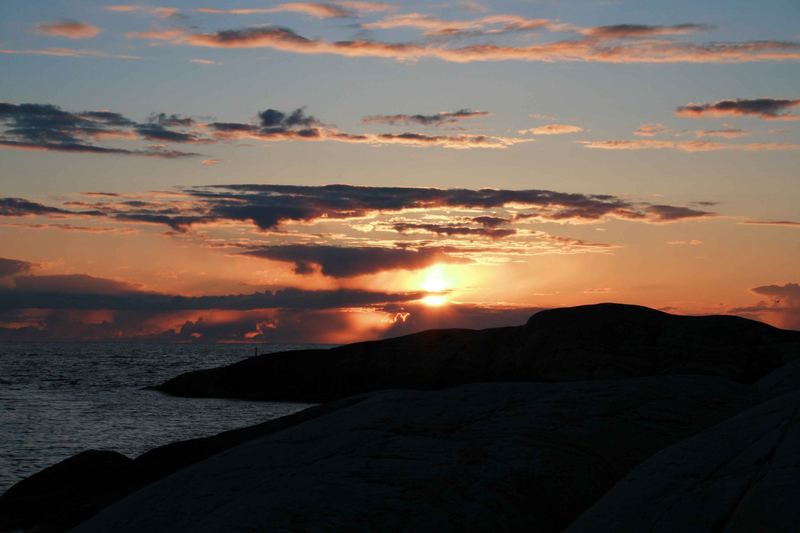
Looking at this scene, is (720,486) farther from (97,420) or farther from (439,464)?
(97,420)

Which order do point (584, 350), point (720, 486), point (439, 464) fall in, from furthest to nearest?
1. point (584, 350)
2. point (439, 464)
3. point (720, 486)

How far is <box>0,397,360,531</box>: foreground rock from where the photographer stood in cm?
1714

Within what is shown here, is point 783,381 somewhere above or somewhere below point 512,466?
above

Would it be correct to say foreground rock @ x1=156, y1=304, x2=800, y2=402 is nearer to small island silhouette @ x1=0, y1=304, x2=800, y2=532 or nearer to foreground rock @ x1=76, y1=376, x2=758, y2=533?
small island silhouette @ x1=0, y1=304, x2=800, y2=532

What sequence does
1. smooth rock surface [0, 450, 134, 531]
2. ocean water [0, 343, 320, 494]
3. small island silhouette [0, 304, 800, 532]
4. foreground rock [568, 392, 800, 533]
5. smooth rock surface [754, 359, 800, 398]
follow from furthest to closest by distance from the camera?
ocean water [0, 343, 320, 494]
smooth rock surface [0, 450, 134, 531]
smooth rock surface [754, 359, 800, 398]
small island silhouette [0, 304, 800, 532]
foreground rock [568, 392, 800, 533]

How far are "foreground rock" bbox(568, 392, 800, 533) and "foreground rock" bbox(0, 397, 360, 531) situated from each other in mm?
9300

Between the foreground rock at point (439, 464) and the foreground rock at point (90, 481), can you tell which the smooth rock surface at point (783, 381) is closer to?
the foreground rock at point (439, 464)

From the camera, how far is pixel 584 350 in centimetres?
3659

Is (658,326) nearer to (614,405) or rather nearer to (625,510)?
(614,405)

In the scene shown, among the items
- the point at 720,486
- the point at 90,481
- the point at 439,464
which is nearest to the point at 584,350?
the point at 90,481

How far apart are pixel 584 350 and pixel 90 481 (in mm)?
22582

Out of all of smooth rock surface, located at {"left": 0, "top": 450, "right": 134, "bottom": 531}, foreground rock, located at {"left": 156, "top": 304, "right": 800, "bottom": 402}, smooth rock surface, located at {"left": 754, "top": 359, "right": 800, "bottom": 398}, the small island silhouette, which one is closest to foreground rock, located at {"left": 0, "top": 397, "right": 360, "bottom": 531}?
smooth rock surface, located at {"left": 0, "top": 450, "right": 134, "bottom": 531}

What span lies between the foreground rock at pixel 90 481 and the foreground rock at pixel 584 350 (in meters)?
20.1

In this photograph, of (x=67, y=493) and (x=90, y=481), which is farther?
(x=90, y=481)
